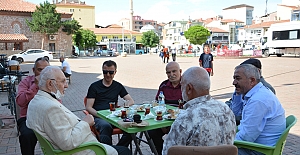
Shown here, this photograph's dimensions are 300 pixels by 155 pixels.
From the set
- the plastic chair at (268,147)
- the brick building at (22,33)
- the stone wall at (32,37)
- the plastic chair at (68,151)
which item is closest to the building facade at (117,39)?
the brick building at (22,33)

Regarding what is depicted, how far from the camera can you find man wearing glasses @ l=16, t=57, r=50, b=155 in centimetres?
359

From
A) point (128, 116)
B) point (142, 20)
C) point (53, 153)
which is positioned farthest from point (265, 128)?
point (142, 20)

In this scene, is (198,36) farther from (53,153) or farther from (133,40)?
(53,153)

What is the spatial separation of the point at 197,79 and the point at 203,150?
504mm

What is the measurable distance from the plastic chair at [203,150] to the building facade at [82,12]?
85160mm

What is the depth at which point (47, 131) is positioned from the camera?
2486 mm

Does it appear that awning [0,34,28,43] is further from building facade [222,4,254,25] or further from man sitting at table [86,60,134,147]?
building facade [222,4,254,25]

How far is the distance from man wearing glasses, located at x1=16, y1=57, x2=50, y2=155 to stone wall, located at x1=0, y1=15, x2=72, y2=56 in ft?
124

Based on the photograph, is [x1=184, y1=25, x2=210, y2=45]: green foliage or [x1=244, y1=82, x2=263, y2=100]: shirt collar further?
[x1=184, y1=25, x2=210, y2=45]: green foliage

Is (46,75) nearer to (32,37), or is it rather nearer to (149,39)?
(32,37)

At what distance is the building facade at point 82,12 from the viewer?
83062 millimetres

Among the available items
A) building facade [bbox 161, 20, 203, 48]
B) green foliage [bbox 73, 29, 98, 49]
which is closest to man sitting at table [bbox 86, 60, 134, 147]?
green foliage [bbox 73, 29, 98, 49]

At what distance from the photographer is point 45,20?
40562mm

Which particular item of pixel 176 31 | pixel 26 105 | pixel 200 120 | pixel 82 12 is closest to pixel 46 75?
pixel 26 105
